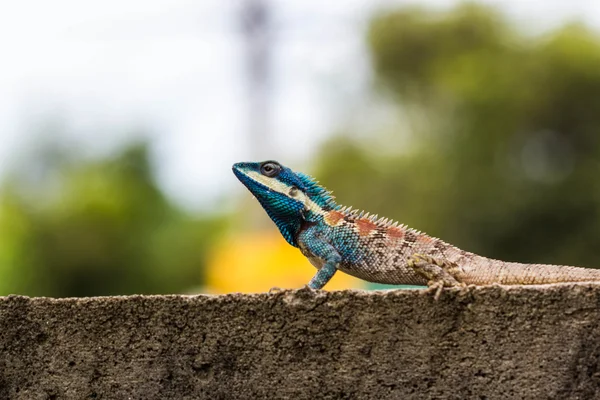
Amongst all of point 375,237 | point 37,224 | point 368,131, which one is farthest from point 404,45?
point 375,237

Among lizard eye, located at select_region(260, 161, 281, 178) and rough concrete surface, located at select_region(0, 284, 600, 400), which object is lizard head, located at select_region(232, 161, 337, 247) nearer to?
lizard eye, located at select_region(260, 161, 281, 178)

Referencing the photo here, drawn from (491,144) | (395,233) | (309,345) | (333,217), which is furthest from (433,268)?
(491,144)

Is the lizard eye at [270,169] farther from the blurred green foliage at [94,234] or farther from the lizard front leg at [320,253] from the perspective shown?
the blurred green foliage at [94,234]

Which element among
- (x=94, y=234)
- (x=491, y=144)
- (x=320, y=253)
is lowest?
(x=94, y=234)

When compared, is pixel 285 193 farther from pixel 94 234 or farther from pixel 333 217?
pixel 94 234

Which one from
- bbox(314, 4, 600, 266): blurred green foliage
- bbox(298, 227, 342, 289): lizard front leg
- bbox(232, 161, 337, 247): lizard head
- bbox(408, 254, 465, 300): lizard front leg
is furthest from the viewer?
bbox(314, 4, 600, 266): blurred green foliage

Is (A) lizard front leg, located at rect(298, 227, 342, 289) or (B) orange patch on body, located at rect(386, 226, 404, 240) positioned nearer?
(A) lizard front leg, located at rect(298, 227, 342, 289)

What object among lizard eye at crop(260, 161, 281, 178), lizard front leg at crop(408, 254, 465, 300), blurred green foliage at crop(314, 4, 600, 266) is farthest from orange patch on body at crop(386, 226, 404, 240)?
blurred green foliage at crop(314, 4, 600, 266)
